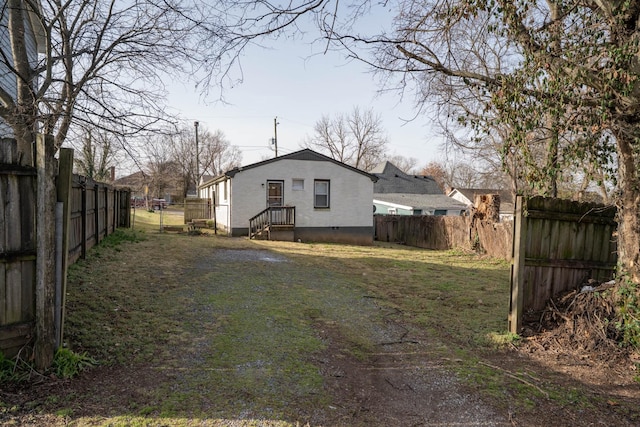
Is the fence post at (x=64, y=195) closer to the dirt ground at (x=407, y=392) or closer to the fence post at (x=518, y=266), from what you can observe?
the dirt ground at (x=407, y=392)

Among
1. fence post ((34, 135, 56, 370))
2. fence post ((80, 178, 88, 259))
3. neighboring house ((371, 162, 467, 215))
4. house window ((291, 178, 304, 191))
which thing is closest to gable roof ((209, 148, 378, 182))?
house window ((291, 178, 304, 191))

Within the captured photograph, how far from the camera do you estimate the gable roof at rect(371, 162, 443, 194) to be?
38.3m

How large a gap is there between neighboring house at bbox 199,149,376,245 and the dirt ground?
43.6ft

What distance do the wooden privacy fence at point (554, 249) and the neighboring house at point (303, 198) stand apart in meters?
12.6

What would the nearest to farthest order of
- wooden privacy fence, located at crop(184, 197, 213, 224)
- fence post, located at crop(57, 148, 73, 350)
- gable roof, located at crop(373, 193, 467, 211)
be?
fence post, located at crop(57, 148, 73, 350) < wooden privacy fence, located at crop(184, 197, 213, 224) < gable roof, located at crop(373, 193, 467, 211)

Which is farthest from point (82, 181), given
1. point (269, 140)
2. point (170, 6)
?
point (269, 140)

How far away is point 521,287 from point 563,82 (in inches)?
98.1

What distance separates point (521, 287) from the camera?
4.87m

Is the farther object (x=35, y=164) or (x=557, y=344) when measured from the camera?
(x=557, y=344)

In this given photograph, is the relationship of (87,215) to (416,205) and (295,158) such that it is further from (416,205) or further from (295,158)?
(416,205)

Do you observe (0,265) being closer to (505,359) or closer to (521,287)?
(505,359)

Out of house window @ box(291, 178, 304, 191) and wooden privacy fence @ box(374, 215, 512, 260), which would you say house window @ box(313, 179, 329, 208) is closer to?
house window @ box(291, 178, 304, 191)

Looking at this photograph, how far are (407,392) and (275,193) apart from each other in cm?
1515

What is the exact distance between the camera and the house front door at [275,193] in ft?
58.7
